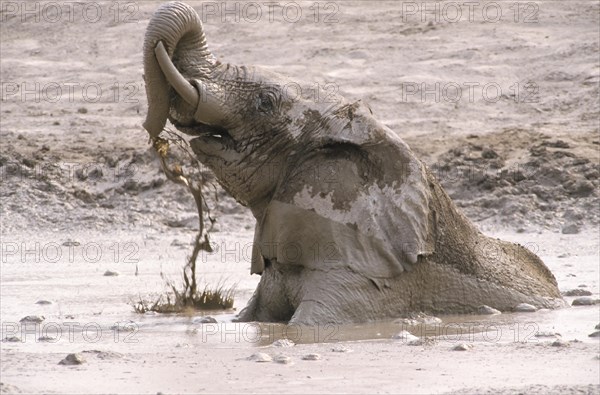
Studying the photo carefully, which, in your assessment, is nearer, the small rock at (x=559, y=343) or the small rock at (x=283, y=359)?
the small rock at (x=283, y=359)

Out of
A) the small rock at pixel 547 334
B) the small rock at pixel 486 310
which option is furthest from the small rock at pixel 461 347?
the small rock at pixel 486 310

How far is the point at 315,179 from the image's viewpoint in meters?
8.77

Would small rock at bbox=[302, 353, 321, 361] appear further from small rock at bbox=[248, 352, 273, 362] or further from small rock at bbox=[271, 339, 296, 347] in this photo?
small rock at bbox=[271, 339, 296, 347]

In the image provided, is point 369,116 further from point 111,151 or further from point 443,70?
point 443,70

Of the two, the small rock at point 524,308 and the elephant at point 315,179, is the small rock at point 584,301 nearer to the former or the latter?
the small rock at point 524,308

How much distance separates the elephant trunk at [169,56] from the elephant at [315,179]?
1 cm

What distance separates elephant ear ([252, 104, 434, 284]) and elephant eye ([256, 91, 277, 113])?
269mm

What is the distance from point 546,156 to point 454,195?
43.3 inches

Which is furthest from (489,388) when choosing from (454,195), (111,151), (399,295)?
(111,151)

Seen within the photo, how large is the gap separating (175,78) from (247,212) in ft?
23.7

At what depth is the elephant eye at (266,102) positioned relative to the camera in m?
8.76

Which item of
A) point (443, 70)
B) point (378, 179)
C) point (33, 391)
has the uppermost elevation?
point (443, 70)

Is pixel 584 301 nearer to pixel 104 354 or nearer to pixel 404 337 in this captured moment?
pixel 404 337

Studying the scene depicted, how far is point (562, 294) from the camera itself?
10562mm
